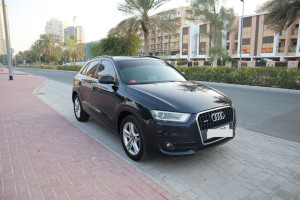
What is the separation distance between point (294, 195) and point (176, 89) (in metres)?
2.16

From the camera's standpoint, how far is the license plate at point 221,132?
327 cm

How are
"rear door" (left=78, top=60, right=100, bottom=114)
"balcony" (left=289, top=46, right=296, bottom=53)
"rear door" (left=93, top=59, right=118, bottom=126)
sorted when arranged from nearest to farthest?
1. "rear door" (left=93, top=59, right=118, bottom=126)
2. "rear door" (left=78, top=60, right=100, bottom=114)
3. "balcony" (left=289, top=46, right=296, bottom=53)

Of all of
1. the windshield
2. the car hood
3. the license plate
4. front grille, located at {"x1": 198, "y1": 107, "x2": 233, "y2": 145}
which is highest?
the windshield

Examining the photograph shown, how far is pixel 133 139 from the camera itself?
12.0ft

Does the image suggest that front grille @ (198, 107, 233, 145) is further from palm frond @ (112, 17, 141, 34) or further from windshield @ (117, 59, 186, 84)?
palm frond @ (112, 17, 141, 34)

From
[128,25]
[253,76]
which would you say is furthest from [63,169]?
[128,25]

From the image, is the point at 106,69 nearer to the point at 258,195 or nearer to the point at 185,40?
the point at 258,195

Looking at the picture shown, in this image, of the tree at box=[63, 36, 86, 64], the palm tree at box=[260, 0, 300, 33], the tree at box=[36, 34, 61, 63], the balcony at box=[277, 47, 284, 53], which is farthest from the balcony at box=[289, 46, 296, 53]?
the tree at box=[36, 34, 61, 63]

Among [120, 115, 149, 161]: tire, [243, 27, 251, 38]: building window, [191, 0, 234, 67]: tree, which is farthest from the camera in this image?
[243, 27, 251, 38]: building window

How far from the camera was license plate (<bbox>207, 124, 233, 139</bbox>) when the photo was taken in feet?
10.7

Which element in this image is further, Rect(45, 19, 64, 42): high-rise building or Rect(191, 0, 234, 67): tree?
Rect(45, 19, 64, 42): high-rise building

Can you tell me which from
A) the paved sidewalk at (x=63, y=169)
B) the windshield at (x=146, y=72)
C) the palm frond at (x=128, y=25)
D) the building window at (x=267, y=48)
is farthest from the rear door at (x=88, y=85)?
the building window at (x=267, y=48)

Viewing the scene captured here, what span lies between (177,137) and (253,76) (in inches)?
551

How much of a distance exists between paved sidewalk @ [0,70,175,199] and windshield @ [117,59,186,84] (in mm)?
1425
